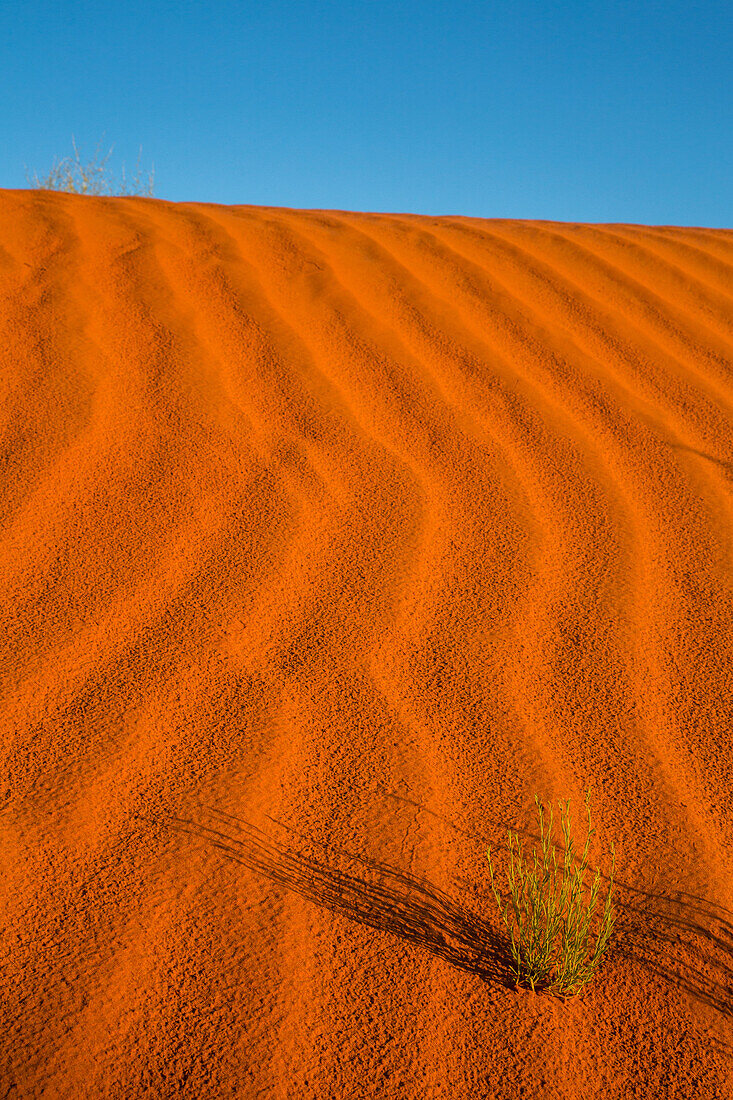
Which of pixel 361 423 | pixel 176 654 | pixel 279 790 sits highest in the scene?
pixel 361 423

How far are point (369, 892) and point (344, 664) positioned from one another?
607 mm

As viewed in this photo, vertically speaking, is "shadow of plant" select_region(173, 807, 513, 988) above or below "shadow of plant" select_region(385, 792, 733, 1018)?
above

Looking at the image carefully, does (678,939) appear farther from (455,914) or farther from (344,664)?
(344,664)

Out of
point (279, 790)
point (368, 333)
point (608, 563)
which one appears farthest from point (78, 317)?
point (279, 790)

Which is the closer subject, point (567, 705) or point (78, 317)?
point (567, 705)

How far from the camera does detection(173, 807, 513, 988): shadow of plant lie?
1.27 m

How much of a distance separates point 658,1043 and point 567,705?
2.38 ft

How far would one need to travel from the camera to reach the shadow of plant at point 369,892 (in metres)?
1.27

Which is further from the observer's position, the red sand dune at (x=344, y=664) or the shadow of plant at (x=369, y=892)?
the shadow of plant at (x=369, y=892)

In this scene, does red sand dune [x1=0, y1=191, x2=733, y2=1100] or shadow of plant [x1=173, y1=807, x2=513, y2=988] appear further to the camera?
shadow of plant [x1=173, y1=807, x2=513, y2=988]

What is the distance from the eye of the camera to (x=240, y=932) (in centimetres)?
129

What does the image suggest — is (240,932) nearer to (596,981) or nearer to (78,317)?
(596,981)

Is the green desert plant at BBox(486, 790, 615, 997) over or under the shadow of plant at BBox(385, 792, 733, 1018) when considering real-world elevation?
over

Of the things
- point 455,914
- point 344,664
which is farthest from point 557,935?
point 344,664
